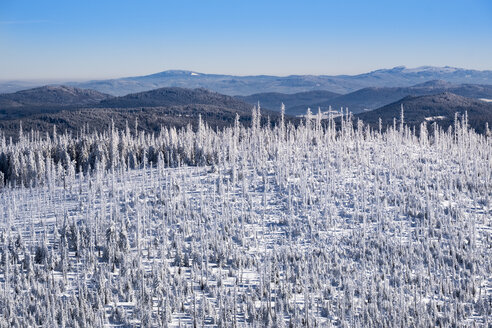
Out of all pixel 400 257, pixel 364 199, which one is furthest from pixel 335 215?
pixel 400 257

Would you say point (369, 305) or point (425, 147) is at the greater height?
point (425, 147)

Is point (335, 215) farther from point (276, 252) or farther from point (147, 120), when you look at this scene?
point (147, 120)

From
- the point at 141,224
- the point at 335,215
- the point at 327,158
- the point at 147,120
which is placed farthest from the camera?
the point at 147,120

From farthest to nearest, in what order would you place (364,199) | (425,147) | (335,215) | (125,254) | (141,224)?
1. (425,147)
2. (364,199)
3. (335,215)
4. (141,224)
5. (125,254)

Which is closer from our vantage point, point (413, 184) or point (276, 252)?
point (276, 252)

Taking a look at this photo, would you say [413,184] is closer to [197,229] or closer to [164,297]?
[197,229]

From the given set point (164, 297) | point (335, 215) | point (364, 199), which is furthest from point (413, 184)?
point (164, 297)
